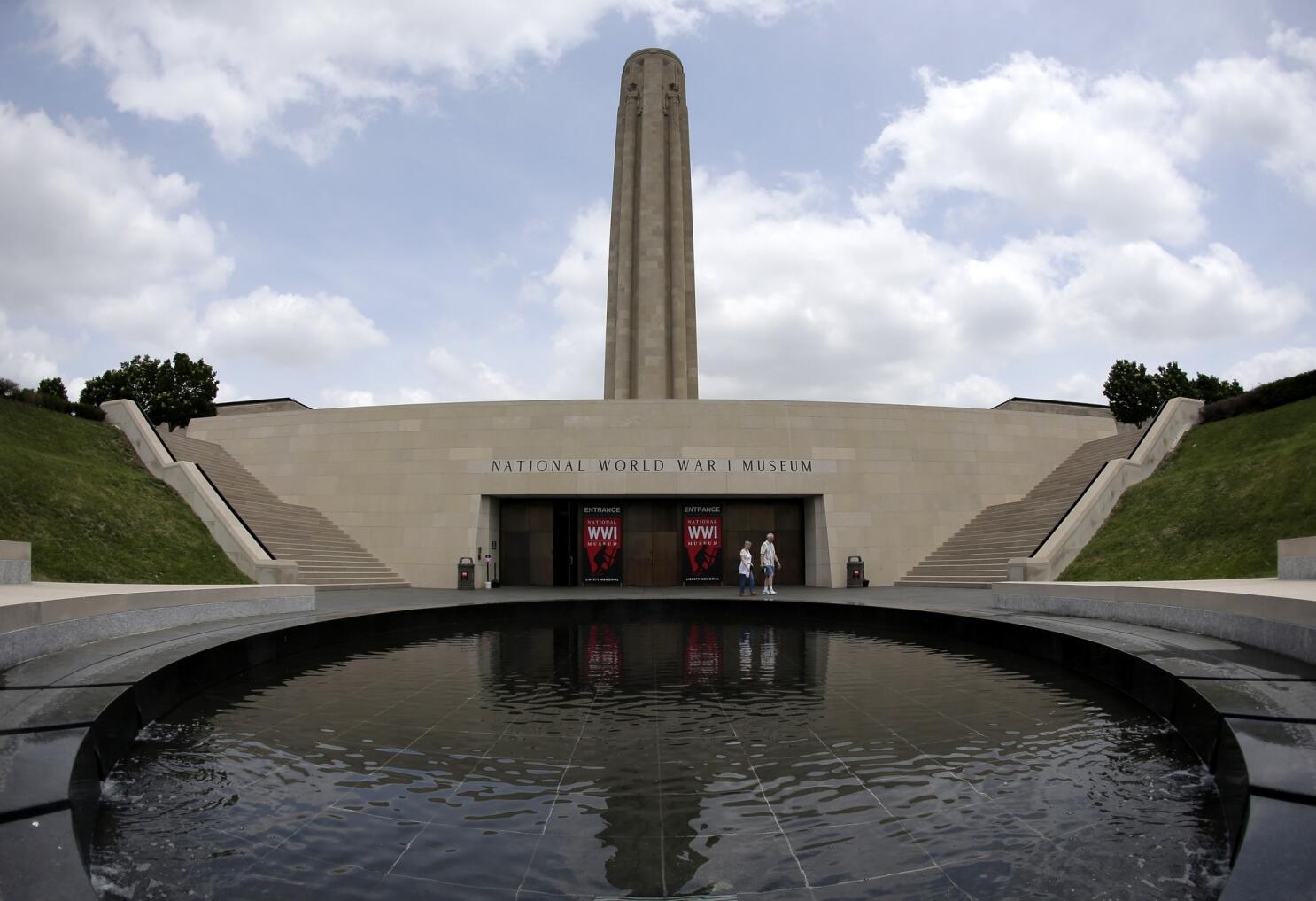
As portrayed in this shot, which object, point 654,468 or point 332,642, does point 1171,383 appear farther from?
point 332,642

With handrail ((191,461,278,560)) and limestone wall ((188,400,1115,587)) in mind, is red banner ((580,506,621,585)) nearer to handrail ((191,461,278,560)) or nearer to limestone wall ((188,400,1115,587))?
limestone wall ((188,400,1115,587))

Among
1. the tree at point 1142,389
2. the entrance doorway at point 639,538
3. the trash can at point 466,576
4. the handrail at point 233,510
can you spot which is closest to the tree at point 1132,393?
the tree at point 1142,389

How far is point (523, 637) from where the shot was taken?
1284 cm

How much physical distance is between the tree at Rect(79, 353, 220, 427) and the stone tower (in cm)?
2841

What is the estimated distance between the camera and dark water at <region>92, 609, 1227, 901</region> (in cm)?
365

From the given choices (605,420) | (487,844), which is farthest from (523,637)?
(605,420)

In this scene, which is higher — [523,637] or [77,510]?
[77,510]

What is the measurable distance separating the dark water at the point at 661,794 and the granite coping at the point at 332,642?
0.80ft

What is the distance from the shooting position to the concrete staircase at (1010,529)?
2291 cm

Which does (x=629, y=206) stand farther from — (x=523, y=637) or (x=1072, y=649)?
(x=1072, y=649)

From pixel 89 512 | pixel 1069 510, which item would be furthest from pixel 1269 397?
pixel 89 512

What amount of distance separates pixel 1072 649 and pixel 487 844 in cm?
727

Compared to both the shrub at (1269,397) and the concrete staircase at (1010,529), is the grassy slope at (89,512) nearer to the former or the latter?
the concrete staircase at (1010,529)

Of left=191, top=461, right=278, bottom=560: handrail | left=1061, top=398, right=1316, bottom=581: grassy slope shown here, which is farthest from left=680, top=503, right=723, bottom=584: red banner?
left=191, top=461, right=278, bottom=560: handrail
